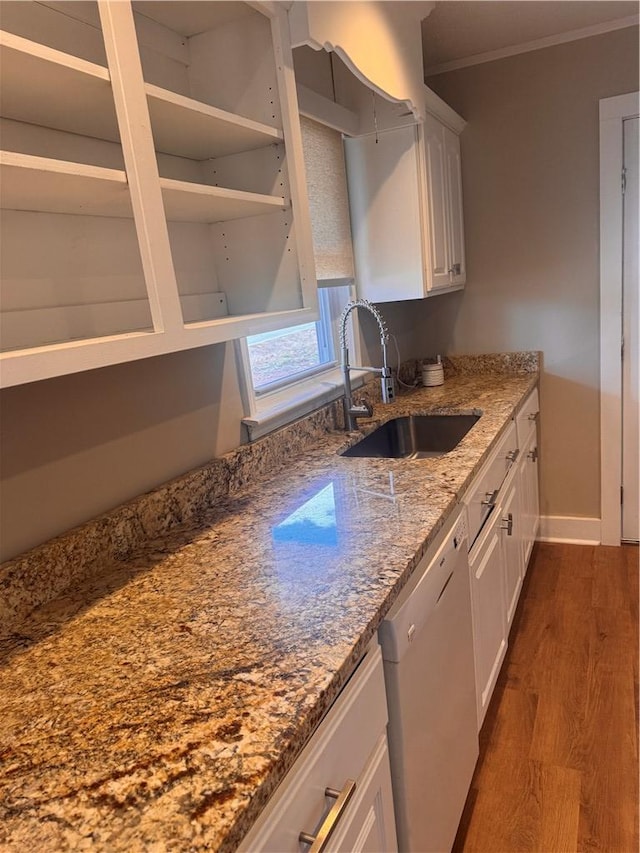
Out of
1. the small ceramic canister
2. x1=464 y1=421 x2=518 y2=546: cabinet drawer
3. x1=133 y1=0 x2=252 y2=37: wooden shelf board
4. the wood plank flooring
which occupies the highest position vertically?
x1=133 y1=0 x2=252 y2=37: wooden shelf board

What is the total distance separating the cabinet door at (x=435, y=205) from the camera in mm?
2482

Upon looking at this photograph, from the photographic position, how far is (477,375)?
10.5ft

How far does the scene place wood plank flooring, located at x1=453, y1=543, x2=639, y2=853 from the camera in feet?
5.34

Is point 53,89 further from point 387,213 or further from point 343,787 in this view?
point 387,213

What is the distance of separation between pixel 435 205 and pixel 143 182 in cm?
185

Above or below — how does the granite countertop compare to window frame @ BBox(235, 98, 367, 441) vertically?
below

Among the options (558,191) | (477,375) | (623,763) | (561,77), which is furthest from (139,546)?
(561,77)

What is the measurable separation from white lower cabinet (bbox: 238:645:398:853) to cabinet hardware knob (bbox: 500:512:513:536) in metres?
1.19

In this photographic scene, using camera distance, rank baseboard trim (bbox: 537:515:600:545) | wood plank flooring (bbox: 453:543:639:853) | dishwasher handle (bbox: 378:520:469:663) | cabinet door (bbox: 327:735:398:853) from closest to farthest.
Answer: cabinet door (bbox: 327:735:398:853) < dishwasher handle (bbox: 378:520:469:663) < wood plank flooring (bbox: 453:543:639:853) < baseboard trim (bbox: 537:515:600:545)

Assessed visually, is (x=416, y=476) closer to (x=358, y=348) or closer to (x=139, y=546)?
(x=139, y=546)

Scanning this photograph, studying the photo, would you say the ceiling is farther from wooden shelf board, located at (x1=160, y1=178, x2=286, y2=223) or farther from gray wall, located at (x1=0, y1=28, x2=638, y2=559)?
wooden shelf board, located at (x1=160, y1=178, x2=286, y2=223)

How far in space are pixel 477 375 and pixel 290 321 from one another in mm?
1972

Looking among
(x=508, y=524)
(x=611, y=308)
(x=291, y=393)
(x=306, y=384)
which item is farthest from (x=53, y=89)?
(x=611, y=308)

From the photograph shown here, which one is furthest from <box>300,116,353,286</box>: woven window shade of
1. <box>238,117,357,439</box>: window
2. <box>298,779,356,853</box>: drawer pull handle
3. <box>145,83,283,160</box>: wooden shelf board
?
<box>298,779,356,853</box>: drawer pull handle
